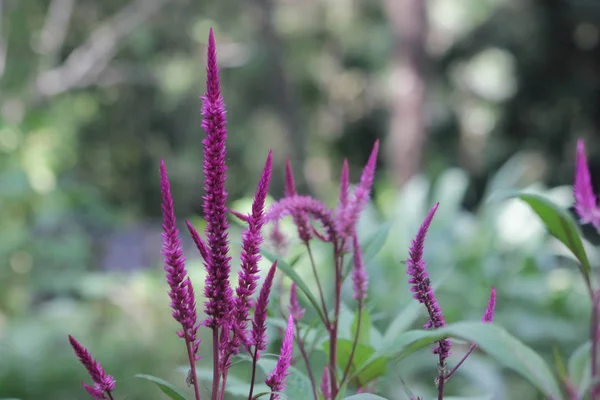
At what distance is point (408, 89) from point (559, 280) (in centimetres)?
352

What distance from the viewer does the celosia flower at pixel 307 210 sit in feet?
1.37

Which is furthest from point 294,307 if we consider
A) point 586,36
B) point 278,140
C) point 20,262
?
point 278,140

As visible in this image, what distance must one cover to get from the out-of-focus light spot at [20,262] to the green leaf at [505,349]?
5629 millimetres

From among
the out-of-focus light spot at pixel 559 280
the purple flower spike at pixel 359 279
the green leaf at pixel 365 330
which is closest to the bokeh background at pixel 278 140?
the out-of-focus light spot at pixel 559 280

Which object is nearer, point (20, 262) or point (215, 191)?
point (215, 191)

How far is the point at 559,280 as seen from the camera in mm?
3047

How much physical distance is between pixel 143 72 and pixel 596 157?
793 cm

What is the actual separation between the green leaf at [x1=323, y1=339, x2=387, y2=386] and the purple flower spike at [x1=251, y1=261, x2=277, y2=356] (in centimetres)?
10

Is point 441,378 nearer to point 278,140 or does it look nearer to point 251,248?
point 251,248

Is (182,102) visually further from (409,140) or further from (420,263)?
(420,263)

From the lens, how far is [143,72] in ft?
43.6

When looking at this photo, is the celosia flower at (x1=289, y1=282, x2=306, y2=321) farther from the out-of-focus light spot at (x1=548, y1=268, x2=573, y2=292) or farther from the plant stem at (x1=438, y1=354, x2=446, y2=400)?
the out-of-focus light spot at (x1=548, y1=268, x2=573, y2=292)

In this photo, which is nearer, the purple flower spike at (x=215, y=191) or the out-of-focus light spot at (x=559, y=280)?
the purple flower spike at (x=215, y=191)

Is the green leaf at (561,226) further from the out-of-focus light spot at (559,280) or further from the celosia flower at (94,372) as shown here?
the out-of-focus light spot at (559,280)
